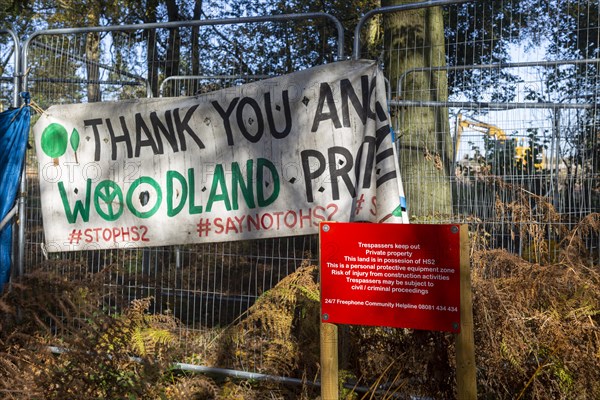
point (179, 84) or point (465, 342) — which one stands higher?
point (179, 84)

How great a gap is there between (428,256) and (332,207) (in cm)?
120

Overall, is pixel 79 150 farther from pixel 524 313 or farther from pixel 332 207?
pixel 524 313

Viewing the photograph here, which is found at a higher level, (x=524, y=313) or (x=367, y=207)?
Answer: (x=367, y=207)

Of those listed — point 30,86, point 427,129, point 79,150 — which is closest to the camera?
point 427,129

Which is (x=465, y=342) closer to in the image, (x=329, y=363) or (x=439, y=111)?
(x=329, y=363)

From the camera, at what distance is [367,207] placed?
437 cm

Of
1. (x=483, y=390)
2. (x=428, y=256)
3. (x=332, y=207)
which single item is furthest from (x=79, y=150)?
(x=483, y=390)

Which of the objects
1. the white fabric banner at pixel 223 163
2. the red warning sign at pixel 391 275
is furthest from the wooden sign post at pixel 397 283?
the white fabric banner at pixel 223 163

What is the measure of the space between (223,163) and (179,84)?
3.81ft

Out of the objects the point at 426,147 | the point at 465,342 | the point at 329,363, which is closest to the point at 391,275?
the point at 465,342

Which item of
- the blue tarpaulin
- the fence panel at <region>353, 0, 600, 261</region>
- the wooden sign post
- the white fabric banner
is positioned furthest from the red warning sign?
the blue tarpaulin

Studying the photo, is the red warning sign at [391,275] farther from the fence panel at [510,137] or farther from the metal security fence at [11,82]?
the metal security fence at [11,82]

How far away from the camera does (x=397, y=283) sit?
345 cm

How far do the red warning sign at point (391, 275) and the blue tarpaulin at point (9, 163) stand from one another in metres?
3.17
